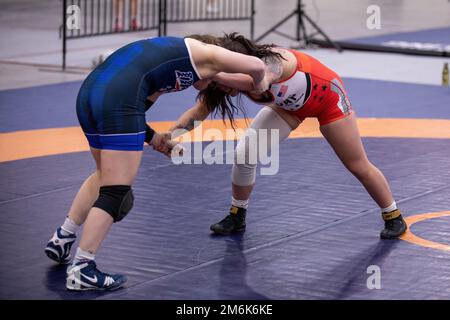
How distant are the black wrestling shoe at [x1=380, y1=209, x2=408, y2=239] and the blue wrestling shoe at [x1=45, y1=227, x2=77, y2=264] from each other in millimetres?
1984

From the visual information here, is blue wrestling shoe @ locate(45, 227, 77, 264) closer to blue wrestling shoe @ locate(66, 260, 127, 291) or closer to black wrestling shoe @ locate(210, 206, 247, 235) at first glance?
blue wrestling shoe @ locate(66, 260, 127, 291)

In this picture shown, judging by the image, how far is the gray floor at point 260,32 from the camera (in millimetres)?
13578

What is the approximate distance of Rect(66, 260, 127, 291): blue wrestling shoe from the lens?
5.41 m

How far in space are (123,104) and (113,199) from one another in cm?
50

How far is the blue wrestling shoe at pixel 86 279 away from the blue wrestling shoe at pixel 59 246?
0.40m

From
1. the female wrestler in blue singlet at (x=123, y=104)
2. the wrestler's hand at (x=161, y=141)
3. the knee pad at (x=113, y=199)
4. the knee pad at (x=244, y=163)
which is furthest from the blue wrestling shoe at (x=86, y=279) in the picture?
the knee pad at (x=244, y=163)

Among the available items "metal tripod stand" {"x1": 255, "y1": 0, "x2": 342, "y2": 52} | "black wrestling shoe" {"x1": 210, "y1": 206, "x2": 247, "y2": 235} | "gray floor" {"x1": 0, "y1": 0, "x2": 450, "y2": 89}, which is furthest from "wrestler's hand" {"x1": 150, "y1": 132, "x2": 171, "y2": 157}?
"metal tripod stand" {"x1": 255, "y1": 0, "x2": 342, "y2": 52}

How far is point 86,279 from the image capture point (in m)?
5.41

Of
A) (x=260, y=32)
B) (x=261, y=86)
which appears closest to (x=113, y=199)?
(x=261, y=86)

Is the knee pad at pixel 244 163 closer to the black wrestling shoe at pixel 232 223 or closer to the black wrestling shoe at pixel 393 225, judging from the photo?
the black wrestling shoe at pixel 232 223

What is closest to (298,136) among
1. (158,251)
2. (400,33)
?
(158,251)

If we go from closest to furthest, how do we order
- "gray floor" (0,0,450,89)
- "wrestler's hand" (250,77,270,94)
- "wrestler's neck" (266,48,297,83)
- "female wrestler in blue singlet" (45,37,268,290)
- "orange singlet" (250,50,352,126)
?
"female wrestler in blue singlet" (45,37,268,290) < "wrestler's hand" (250,77,270,94) < "wrestler's neck" (266,48,297,83) < "orange singlet" (250,50,352,126) < "gray floor" (0,0,450,89)

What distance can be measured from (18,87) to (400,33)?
7.98 meters

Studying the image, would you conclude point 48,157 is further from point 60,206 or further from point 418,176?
point 418,176
